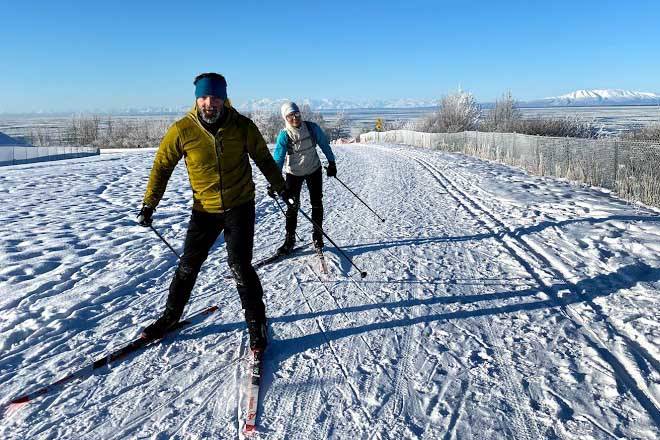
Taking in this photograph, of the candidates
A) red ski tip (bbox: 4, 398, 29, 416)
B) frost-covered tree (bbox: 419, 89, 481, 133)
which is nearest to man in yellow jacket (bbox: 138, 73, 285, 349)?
red ski tip (bbox: 4, 398, 29, 416)

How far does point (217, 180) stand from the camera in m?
3.77

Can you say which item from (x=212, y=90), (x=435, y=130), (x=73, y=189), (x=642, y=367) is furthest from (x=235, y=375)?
(x=435, y=130)

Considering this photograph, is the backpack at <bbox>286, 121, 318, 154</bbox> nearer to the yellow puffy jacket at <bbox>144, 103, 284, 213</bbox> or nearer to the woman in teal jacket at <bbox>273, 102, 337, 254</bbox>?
the woman in teal jacket at <bbox>273, 102, 337, 254</bbox>

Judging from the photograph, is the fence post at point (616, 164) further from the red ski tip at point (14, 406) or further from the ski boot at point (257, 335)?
the red ski tip at point (14, 406)

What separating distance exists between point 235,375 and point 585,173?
38.5ft

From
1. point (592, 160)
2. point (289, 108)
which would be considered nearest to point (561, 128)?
point (592, 160)

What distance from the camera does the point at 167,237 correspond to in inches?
307

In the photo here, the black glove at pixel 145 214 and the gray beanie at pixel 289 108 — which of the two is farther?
the gray beanie at pixel 289 108

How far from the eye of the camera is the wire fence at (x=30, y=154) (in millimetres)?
32831

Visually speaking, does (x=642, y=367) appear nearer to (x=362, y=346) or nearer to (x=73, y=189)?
(x=362, y=346)

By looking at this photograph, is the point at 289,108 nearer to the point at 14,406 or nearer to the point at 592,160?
the point at 14,406

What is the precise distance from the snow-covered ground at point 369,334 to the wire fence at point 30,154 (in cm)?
2962

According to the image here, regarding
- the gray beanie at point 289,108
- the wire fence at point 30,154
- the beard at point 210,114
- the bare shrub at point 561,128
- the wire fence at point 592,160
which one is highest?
the gray beanie at point 289,108

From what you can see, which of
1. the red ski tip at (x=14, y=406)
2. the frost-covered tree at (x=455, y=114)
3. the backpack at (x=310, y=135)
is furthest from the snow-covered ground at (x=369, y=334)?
the frost-covered tree at (x=455, y=114)
